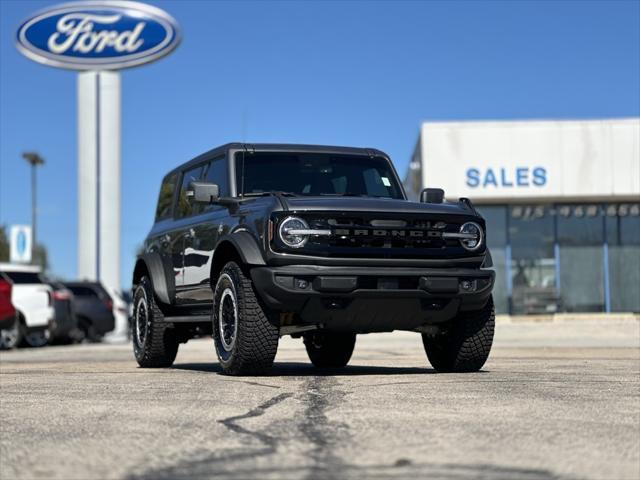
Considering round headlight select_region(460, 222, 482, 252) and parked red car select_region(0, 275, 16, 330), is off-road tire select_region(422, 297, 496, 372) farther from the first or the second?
parked red car select_region(0, 275, 16, 330)

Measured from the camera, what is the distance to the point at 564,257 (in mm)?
33656

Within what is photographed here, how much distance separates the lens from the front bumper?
332 inches

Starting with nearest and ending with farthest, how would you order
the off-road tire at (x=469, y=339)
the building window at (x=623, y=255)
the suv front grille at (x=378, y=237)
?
the suv front grille at (x=378, y=237) < the off-road tire at (x=469, y=339) < the building window at (x=623, y=255)

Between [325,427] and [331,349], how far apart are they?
617 centimetres

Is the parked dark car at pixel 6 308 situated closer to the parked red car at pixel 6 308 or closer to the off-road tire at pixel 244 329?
the parked red car at pixel 6 308

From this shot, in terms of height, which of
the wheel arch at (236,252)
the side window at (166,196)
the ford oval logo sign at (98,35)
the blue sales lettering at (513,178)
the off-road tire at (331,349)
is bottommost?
the off-road tire at (331,349)

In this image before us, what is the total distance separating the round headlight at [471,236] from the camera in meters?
9.03

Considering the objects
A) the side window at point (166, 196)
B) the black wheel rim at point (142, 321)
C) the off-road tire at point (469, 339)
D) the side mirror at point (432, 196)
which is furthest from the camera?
the side window at point (166, 196)

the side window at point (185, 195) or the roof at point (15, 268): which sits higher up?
the side window at point (185, 195)

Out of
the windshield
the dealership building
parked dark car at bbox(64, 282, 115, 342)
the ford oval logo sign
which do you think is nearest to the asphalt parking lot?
the windshield

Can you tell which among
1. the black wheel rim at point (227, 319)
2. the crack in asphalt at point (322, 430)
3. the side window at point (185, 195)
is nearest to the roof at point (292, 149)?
the side window at point (185, 195)

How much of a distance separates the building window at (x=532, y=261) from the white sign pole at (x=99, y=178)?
16.5 metres

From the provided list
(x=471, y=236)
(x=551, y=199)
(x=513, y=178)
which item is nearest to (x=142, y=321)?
(x=471, y=236)

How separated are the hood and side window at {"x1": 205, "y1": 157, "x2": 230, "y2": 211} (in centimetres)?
122
